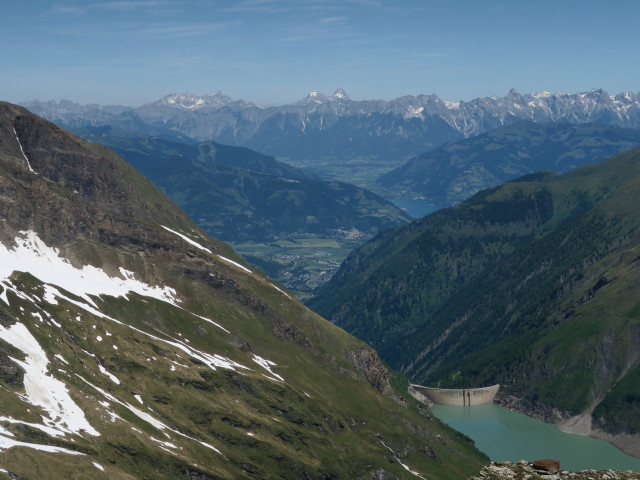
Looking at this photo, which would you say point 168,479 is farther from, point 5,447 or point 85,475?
point 5,447

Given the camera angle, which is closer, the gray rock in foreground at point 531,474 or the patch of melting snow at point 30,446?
the gray rock in foreground at point 531,474

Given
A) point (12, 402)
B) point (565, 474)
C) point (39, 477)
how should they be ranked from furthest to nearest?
1. point (12, 402)
2. point (39, 477)
3. point (565, 474)

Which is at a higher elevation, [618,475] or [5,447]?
[618,475]

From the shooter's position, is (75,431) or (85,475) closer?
(85,475)

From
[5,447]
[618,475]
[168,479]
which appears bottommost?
[168,479]

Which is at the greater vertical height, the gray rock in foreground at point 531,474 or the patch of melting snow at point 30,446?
the gray rock in foreground at point 531,474

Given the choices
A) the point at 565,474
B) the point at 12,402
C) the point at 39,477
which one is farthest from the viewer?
the point at 12,402

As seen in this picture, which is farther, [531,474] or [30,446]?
[30,446]

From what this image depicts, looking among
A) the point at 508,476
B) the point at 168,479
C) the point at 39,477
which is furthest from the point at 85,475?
the point at 508,476

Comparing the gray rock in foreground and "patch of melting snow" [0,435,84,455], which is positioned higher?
the gray rock in foreground

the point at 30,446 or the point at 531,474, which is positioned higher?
the point at 531,474

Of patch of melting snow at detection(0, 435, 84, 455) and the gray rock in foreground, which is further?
patch of melting snow at detection(0, 435, 84, 455)
